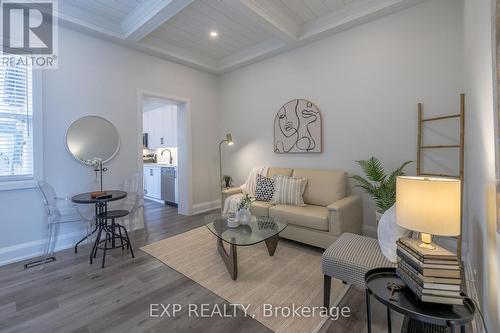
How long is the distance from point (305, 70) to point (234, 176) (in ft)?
8.02

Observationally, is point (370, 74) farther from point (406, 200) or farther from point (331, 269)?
point (331, 269)

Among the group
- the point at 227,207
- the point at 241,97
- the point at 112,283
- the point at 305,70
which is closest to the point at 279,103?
the point at 305,70

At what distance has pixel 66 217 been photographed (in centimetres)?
303

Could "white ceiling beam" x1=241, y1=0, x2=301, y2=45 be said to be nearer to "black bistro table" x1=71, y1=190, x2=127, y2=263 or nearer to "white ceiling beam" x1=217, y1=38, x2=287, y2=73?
"white ceiling beam" x1=217, y1=38, x2=287, y2=73

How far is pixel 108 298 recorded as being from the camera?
77.5 inches

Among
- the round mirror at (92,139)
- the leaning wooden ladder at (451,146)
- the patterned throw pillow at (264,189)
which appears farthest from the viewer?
the patterned throw pillow at (264,189)

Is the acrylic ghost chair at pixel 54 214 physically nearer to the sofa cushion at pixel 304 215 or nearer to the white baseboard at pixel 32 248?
the white baseboard at pixel 32 248

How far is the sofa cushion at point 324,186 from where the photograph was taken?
10.4 ft

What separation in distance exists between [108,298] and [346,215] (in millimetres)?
2541

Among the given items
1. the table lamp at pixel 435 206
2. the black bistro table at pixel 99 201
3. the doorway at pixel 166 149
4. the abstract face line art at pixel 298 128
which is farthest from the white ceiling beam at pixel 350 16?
the black bistro table at pixel 99 201

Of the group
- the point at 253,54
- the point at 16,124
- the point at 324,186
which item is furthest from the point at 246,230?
the point at 253,54

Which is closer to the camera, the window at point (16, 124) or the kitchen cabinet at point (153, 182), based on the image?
the window at point (16, 124)

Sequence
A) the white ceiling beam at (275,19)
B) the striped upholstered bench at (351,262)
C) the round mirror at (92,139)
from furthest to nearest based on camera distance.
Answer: the round mirror at (92,139) → the white ceiling beam at (275,19) → the striped upholstered bench at (351,262)

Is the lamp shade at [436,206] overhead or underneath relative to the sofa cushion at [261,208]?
overhead
